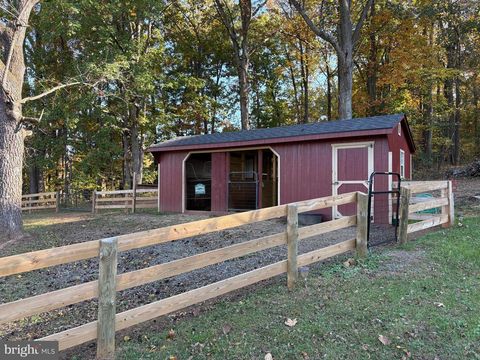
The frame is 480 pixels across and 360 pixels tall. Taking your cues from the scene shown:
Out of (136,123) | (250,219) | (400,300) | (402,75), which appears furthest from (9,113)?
(402,75)

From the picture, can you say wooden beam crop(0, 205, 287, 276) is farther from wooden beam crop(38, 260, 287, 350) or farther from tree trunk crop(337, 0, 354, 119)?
tree trunk crop(337, 0, 354, 119)

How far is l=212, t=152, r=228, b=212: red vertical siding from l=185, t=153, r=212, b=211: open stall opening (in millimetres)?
806

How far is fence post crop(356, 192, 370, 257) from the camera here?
4625 millimetres

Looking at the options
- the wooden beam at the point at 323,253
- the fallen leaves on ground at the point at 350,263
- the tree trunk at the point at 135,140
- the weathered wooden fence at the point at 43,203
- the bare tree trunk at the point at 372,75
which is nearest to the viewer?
the wooden beam at the point at 323,253

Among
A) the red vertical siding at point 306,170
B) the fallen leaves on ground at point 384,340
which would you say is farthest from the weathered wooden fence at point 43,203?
the fallen leaves on ground at point 384,340

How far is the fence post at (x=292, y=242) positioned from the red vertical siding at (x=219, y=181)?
7311 mm

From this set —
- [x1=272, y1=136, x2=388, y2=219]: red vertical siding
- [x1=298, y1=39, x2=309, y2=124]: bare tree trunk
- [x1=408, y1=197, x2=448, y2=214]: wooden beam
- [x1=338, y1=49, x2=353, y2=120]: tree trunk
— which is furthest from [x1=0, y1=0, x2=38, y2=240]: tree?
[x1=298, y1=39, x2=309, y2=124]: bare tree trunk

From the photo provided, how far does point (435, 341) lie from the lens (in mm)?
2703

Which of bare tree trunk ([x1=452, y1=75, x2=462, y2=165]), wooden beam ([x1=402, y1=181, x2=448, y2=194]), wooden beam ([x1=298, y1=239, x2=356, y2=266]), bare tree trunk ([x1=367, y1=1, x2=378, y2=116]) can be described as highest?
bare tree trunk ([x1=367, y1=1, x2=378, y2=116])

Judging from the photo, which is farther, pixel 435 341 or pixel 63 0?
pixel 63 0

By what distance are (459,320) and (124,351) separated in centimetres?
287

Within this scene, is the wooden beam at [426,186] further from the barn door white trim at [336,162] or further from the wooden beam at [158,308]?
the wooden beam at [158,308]

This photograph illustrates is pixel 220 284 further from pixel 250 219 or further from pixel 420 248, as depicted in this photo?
pixel 420 248

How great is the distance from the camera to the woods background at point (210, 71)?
16.2 m
